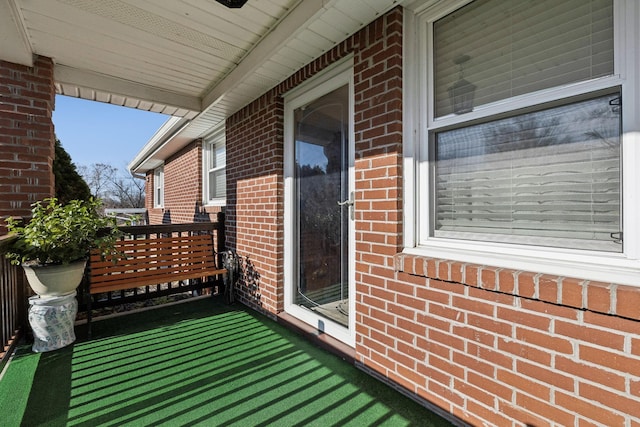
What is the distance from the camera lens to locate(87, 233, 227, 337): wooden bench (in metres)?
3.15

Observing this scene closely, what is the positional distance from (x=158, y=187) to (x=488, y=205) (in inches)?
393

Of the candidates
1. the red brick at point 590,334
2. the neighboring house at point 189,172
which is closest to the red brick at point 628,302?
the red brick at point 590,334

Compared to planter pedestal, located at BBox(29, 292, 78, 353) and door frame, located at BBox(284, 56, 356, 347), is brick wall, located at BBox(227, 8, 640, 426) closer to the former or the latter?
door frame, located at BBox(284, 56, 356, 347)

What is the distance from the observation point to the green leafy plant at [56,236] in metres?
2.38

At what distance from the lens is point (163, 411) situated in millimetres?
1807

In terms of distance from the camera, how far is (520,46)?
1.54 metres

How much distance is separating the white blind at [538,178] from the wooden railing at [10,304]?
10.6 feet

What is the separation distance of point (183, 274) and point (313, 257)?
1663 mm

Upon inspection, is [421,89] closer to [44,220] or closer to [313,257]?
[313,257]

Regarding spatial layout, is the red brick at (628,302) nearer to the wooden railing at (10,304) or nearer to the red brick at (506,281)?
the red brick at (506,281)

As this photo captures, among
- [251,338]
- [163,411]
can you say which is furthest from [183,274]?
[163,411]

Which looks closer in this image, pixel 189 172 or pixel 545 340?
pixel 545 340

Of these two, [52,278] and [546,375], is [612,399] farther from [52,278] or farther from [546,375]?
[52,278]

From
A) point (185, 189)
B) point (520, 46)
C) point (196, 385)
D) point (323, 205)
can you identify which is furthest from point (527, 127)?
point (185, 189)
